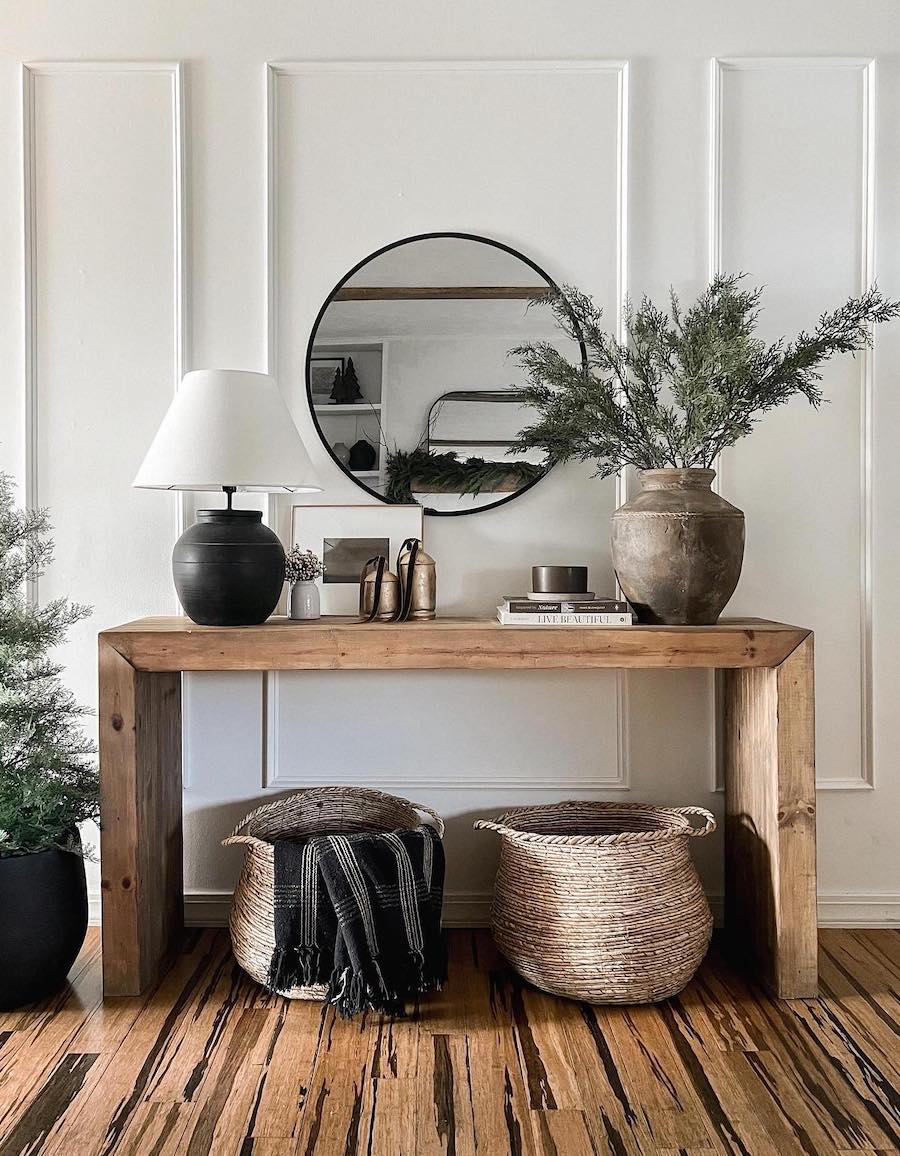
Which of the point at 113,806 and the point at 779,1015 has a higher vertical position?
the point at 113,806

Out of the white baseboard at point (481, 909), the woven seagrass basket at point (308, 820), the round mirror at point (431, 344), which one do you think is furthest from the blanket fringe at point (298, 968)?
the round mirror at point (431, 344)

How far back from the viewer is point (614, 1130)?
5.17 ft

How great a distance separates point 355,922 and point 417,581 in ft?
2.67

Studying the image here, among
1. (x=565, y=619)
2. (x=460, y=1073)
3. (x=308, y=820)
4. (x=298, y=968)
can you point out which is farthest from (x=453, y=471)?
(x=460, y=1073)

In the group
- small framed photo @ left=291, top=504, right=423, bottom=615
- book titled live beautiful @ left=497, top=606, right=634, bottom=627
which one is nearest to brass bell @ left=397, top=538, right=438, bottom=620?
small framed photo @ left=291, top=504, right=423, bottom=615

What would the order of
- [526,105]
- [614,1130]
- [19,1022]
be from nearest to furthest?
[614,1130] → [19,1022] → [526,105]

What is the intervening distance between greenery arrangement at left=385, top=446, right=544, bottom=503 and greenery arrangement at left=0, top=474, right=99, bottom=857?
0.88 meters

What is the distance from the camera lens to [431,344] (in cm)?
247

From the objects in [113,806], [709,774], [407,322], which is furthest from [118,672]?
[709,774]

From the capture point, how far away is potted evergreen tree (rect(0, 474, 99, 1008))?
6.46 feet

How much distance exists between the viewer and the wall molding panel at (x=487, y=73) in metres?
2.44

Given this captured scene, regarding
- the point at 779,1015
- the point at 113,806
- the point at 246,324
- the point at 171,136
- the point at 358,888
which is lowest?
the point at 779,1015

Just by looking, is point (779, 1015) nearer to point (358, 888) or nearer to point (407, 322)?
point (358, 888)

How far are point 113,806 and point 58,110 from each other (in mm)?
1820
